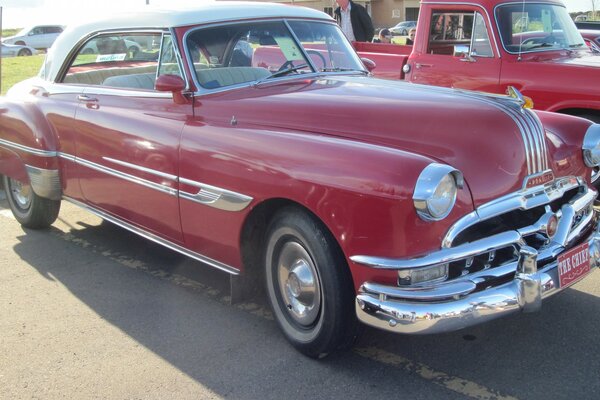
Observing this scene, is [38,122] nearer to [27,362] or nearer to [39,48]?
[27,362]

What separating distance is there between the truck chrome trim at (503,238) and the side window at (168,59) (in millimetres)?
1924

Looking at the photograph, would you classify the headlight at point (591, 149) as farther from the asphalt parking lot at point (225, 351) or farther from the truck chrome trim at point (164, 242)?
the truck chrome trim at point (164, 242)

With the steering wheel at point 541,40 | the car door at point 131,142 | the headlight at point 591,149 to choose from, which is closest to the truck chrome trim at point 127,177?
the car door at point 131,142

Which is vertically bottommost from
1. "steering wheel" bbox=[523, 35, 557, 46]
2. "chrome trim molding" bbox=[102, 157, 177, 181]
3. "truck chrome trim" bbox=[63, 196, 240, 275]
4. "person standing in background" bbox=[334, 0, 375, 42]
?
"truck chrome trim" bbox=[63, 196, 240, 275]

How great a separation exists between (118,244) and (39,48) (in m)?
29.9

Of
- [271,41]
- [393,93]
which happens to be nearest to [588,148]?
[393,93]

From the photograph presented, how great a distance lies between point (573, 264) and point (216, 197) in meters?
1.83

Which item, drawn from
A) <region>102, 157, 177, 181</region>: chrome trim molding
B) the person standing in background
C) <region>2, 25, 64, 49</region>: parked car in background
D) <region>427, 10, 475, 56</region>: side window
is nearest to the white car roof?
<region>102, 157, 177, 181</region>: chrome trim molding

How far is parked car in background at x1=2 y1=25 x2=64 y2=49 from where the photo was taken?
31.2m

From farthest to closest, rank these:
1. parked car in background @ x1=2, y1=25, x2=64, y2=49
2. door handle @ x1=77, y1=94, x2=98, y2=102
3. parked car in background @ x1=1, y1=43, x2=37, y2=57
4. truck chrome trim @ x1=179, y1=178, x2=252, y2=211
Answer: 1. parked car in background @ x1=2, y1=25, x2=64, y2=49
2. parked car in background @ x1=1, y1=43, x2=37, y2=57
3. door handle @ x1=77, y1=94, x2=98, y2=102
4. truck chrome trim @ x1=179, y1=178, x2=252, y2=211

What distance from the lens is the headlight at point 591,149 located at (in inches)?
145

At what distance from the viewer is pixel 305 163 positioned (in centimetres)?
310

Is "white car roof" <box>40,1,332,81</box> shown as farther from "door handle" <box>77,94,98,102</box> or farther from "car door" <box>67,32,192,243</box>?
"door handle" <box>77,94,98,102</box>

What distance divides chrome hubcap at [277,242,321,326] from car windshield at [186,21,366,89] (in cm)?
128
